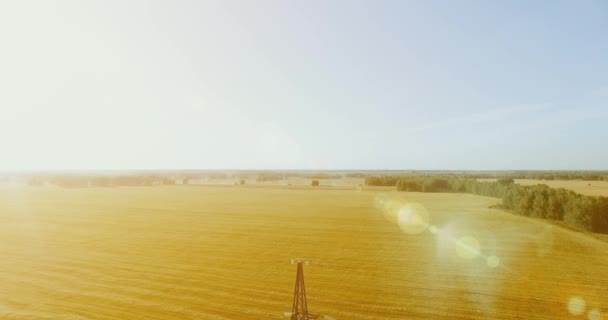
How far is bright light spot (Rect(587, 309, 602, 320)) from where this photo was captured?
16.2 meters

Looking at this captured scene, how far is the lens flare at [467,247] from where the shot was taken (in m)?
27.5

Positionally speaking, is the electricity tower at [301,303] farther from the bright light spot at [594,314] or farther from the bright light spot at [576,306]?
the bright light spot at [594,314]

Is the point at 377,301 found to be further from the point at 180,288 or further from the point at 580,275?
the point at 580,275

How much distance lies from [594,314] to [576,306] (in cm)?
92

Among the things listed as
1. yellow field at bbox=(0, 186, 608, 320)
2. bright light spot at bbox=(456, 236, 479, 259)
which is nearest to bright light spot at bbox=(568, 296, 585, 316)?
yellow field at bbox=(0, 186, 608, 320)

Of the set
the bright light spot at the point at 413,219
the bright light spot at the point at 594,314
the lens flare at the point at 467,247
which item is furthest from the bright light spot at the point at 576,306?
the bright light spot at the point at 413,219

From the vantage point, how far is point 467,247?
30266mm

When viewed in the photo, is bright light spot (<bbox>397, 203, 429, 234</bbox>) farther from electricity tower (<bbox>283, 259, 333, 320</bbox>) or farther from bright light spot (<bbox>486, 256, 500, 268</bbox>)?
electricity tower (<bbox>283, 259, 333, 320</bbox>)

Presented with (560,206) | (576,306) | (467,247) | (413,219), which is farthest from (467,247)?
(560,206)

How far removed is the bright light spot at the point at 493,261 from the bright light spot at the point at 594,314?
7.50 metres

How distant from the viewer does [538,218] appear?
4509 cm

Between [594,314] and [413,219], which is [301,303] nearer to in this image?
[594,314]

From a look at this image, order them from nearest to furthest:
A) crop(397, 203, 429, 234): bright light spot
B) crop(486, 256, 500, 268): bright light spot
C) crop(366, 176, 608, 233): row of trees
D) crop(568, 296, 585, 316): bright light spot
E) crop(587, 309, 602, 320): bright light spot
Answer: crop(587, 309, 602, 320): bright light spot, crop(568, 296, 585, 316): bright light spot, crop(486, 256, 500, 268): bright light spot, crop(366, 176, 608, 233): row of trees, crop(397, 203, 429, 234): bright light spot

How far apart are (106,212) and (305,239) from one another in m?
31.6
